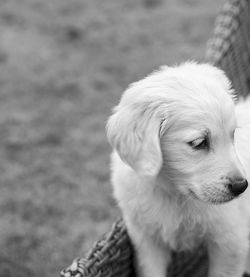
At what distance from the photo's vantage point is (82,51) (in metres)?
6.30

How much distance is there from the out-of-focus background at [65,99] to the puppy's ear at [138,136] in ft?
5.49

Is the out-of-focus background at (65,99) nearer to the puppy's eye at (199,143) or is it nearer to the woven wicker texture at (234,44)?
the woven wicker texture at (234,44)

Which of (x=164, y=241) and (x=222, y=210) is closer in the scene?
(x=222, y=210)

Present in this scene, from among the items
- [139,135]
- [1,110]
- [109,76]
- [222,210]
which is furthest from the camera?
[109,76]

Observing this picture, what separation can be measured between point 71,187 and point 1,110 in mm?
1168

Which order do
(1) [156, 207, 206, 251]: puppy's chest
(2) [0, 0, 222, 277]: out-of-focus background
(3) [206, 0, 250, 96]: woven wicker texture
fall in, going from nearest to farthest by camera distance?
(1) [156, 207, 206, 251]: puppy's chest, (3) [206, 0, 250, 96]: woven wicker texture, (2) [0, 0, 222, 277]: out-of-focus background

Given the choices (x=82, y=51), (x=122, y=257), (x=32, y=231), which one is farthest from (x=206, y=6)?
(x=122, y=257)

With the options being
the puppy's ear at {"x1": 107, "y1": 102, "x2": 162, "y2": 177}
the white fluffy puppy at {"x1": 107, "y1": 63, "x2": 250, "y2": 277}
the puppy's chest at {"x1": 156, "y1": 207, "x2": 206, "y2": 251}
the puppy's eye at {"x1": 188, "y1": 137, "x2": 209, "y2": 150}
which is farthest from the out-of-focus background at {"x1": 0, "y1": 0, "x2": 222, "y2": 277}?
the puppy's eye at {"x1": 188, "y1": 137, "x2": 209, "y2": 150}

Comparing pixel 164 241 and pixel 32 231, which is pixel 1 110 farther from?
pixel 164 241

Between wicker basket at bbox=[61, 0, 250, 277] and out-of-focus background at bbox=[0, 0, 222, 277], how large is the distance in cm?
99

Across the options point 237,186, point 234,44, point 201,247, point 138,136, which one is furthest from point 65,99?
point 237,186

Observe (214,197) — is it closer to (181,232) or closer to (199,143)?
(199,143)

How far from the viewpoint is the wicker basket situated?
304 cm

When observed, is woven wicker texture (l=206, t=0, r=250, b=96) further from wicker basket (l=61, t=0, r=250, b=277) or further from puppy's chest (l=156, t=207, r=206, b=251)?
puppy's chest (l=156, t=207, r=206, b=251)
